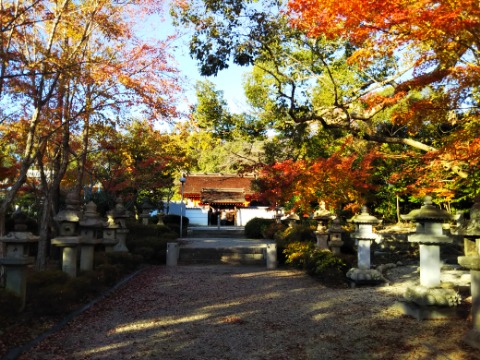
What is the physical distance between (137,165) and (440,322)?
17.5 metres

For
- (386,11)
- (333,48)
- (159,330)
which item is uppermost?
(333,48)

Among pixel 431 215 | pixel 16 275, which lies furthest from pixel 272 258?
pixel 16 275

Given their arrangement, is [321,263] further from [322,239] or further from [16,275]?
[16,275]

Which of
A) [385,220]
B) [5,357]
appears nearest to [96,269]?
[5,357]

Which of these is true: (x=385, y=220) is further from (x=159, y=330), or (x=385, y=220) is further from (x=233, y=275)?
(x=159, y=330)

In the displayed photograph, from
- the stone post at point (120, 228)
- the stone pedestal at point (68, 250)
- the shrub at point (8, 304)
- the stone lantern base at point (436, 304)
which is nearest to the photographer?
the shrub at point (8, 304)

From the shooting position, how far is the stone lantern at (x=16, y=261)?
6496 mm

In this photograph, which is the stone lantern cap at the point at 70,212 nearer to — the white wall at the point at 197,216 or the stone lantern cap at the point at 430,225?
the stone lantern cap at the point at 430,225

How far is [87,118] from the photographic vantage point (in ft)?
35.0

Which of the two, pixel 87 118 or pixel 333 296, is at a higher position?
pixel 87 118

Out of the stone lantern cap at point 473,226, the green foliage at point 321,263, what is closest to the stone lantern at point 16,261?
the stone lantern cap at point 473,226

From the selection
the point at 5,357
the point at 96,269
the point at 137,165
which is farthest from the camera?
the point at 137,165

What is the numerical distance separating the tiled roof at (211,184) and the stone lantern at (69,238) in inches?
1134

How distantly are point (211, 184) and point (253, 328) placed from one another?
3290 centimetres
